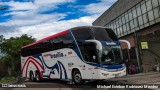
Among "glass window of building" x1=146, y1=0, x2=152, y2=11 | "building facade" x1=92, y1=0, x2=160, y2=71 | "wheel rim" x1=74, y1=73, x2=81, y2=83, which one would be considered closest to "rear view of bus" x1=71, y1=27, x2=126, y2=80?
"wheel rim" x1=74, y1=73, x2=81, y2=83

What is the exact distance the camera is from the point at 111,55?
17.7 m

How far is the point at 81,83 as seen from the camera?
61.9 ft

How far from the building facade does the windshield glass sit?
482 inches

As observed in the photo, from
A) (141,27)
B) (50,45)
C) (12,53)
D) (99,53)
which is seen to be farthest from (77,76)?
(12,53)

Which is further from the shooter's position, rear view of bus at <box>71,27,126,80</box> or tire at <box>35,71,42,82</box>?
tire at <box>35,71,42,82</box>

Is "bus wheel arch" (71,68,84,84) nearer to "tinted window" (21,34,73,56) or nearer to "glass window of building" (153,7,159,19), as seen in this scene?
"tinted window" (21,34,73,56)

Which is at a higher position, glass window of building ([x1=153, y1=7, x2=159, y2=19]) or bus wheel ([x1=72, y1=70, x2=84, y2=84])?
glass window of building ([x1=153, y1=7, x2=159, y2=19])

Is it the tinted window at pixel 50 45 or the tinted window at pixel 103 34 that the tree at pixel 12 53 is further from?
the tinted window at pixel 103 34

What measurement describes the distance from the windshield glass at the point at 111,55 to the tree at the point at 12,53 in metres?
37.5

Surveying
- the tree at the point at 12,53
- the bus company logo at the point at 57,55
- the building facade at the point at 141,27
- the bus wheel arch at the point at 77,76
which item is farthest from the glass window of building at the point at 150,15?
the tree at the point at 12,53

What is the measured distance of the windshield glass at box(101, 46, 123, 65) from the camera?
17.4m

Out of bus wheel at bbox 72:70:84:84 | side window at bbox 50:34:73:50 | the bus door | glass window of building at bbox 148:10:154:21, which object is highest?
glass window of building at bbox 148:10:154:21

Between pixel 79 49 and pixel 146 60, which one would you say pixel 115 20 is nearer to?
pixel 146 60

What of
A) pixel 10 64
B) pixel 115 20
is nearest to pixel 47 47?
pixel 115 20
